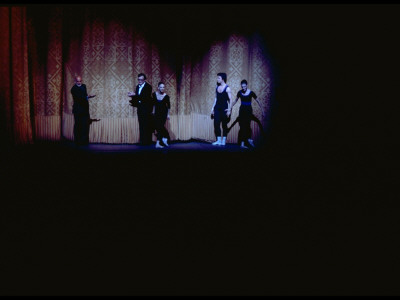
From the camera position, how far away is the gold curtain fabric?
692 cm

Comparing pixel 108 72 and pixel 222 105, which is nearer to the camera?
pixel 222 105

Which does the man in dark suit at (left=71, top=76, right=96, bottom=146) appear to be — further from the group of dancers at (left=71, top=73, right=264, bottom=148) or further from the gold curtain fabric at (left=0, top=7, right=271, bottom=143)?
the gold curtain fabric at (left=0, top=7, right=271, bottom=143)

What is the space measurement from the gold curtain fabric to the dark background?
0.53 m

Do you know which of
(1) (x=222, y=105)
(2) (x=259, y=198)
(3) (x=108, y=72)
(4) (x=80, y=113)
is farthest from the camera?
(3) (x=108, y=72)

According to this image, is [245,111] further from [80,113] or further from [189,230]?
[189,230]

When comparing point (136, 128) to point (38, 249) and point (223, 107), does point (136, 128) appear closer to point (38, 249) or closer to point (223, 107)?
point (223, 107)

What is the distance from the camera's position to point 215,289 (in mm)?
1739

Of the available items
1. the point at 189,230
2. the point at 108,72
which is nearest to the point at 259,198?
the point at 189,230

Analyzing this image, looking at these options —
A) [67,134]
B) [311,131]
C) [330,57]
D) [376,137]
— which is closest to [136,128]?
[67,134]

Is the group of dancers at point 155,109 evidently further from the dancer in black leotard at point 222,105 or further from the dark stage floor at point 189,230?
the dark stage floor at point 189,230

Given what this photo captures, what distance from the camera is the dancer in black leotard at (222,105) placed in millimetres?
7027

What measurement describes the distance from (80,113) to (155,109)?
1.35m

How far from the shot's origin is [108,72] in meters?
7.43

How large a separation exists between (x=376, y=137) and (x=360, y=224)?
14.0ft
